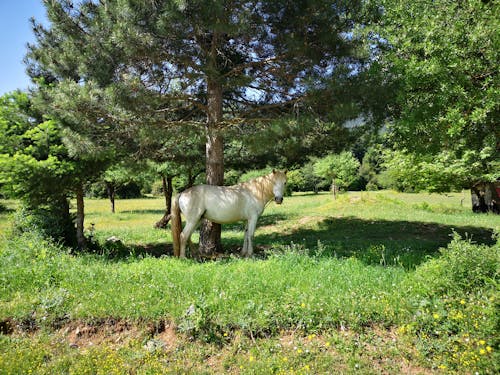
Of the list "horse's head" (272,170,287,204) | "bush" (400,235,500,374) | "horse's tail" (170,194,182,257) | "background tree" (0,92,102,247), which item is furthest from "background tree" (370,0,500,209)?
"background tree" (0,92,102,247)

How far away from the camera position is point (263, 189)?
791 centimetres

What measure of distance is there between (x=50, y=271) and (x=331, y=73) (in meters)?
6.47

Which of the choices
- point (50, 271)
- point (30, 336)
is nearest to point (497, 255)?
point (30, 336)

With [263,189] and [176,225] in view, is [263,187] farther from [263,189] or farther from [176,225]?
[176,225]

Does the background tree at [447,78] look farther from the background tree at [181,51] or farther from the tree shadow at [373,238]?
→ the tree shadow at [373,238]

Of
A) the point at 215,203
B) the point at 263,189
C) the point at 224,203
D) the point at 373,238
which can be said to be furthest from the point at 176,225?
the point at 373,238

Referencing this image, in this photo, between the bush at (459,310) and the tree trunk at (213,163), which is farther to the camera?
the tree trunk at (213,163)

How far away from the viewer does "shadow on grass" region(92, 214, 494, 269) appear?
722cm

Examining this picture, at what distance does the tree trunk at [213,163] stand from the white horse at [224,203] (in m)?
0.72

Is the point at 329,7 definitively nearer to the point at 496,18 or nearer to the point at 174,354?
the point at 496,18

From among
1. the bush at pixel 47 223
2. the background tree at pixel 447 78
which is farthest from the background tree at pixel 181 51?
the bush at pixel 47 223

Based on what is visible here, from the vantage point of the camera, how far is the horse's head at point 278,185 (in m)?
7.57

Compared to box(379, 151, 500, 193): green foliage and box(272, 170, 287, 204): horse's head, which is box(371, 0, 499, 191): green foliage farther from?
box(272, 170, 287, 204): horse's head

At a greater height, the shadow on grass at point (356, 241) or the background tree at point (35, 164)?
the background tree at point (35, 164)
